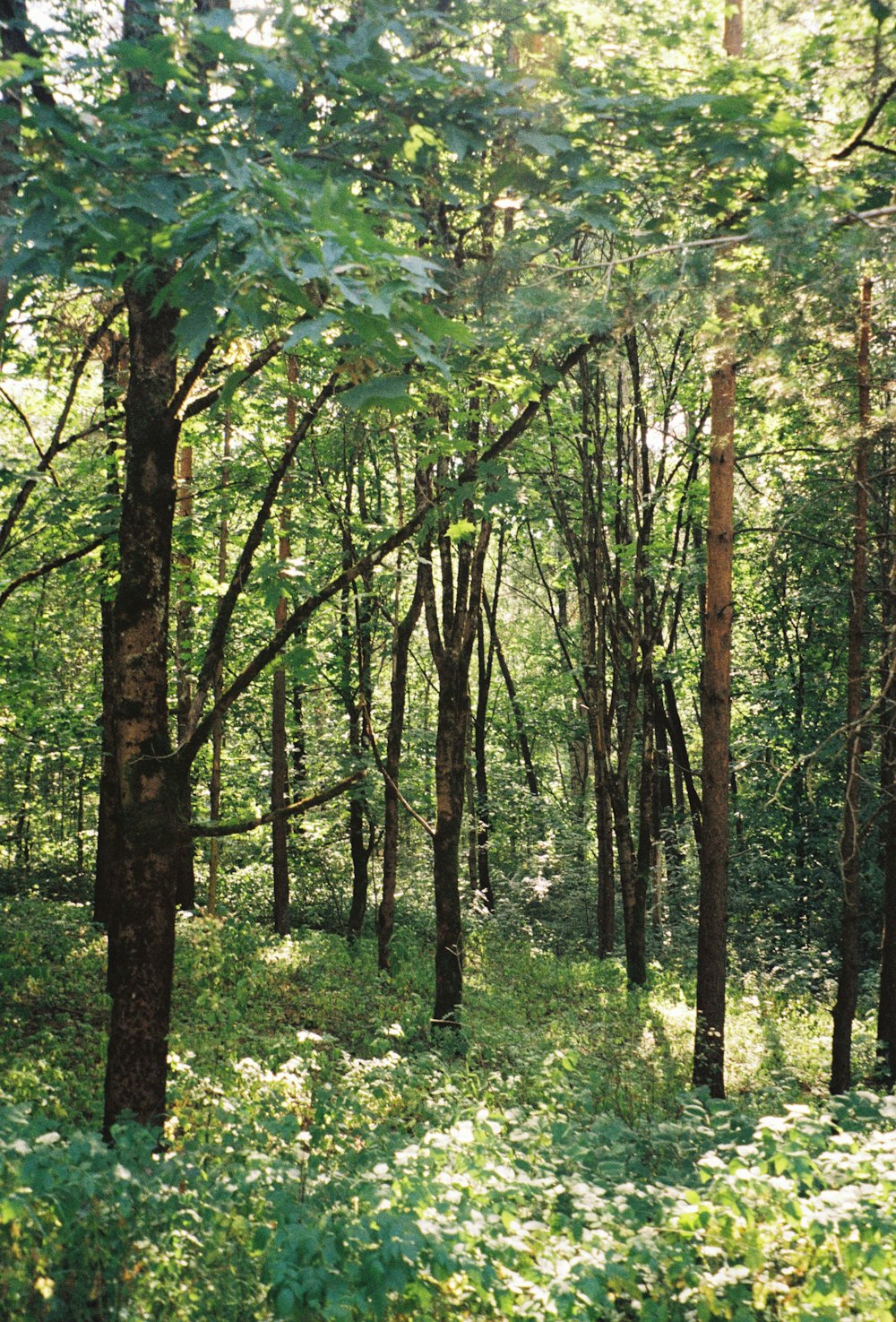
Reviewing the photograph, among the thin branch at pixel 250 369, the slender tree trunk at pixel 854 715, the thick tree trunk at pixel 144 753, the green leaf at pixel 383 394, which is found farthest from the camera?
the slender tree trunk at pixel 854 715

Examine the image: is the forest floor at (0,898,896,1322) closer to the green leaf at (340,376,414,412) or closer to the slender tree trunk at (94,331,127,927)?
the green leaf at (340,376,414,412)

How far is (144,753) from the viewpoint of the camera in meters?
4.63

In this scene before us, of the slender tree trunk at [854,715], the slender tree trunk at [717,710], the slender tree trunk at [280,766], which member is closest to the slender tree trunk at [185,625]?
the slender tree trunk at [280,766]

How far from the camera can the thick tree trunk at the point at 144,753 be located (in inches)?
178

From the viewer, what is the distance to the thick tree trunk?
4.53 meters

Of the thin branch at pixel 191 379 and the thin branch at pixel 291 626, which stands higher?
the thin branch at pixel 191 379

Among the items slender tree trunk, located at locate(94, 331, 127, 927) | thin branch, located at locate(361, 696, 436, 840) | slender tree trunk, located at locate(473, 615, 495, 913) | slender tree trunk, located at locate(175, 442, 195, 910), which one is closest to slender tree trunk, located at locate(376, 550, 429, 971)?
thin branch, located at locate(361, 696, 436, 840)

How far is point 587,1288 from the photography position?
2.99 metres

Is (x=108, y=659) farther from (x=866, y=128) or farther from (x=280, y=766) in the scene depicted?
(x=866, y=128)

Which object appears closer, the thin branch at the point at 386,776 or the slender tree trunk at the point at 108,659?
the thin branch at the point at 386,776

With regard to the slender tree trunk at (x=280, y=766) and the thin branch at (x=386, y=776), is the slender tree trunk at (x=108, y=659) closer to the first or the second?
the slender tree trunk at (x=280, y=766)

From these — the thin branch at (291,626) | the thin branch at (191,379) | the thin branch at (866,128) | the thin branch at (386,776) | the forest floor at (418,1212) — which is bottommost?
the forest floor at (418,1212)

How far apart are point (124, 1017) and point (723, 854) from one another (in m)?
7.35

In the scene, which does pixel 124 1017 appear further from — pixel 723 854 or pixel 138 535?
pixel 723 854
